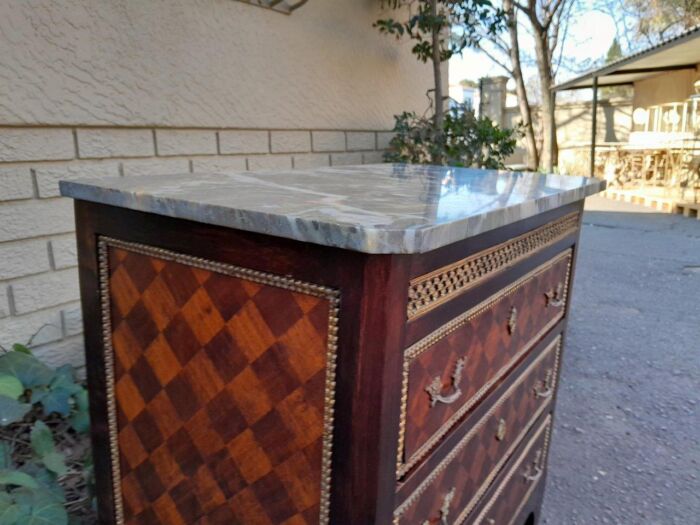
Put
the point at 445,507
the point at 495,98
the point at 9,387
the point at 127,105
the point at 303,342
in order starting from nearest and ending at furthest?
1. the point at 303,342
2. the point at 445,507
3. the point at 9,387
4. the point at 127,105
5. the point at 495,98

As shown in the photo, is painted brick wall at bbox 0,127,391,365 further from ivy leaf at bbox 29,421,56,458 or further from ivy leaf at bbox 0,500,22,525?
ivy leaf at bbox 0,500,22,525

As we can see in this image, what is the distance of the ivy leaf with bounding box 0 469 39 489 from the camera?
142cm

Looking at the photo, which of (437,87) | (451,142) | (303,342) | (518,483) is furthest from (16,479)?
(437,87)

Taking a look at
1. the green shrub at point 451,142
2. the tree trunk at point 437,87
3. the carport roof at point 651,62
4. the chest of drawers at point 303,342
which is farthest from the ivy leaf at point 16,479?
the carport roof at point 651,62

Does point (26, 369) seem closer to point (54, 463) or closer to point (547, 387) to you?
point (54, 463)

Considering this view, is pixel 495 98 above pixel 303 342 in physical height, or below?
above

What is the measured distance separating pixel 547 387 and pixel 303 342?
46.7 inches

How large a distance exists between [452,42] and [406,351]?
153 inches

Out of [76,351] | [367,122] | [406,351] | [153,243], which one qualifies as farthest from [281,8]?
[406,351]

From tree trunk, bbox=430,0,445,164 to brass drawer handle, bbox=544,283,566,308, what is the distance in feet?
7.78

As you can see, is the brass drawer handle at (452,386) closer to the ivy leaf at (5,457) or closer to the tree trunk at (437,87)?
the ivy leaf at (5,457)

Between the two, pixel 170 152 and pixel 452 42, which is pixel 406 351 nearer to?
pixel 170 152

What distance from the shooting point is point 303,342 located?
2.89 feet

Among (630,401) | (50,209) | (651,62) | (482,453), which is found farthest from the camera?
(651,62)
